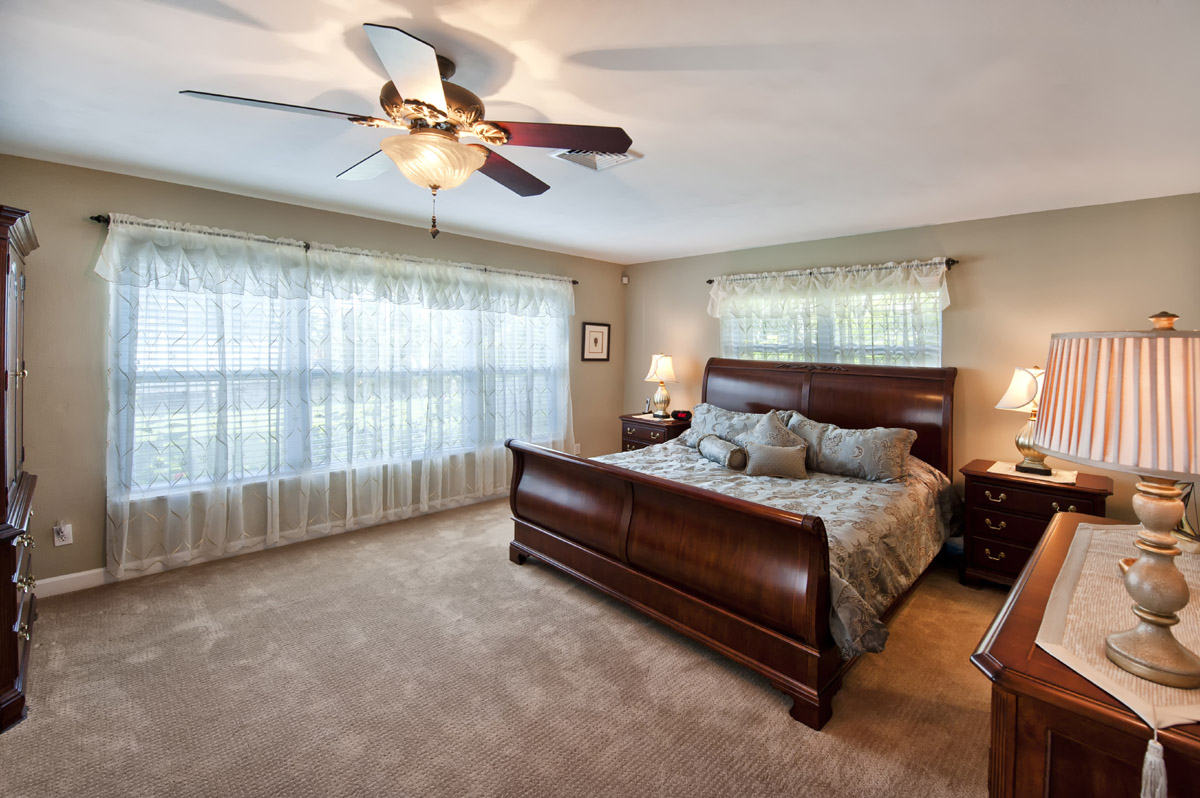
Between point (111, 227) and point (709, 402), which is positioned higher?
point (111, 227)

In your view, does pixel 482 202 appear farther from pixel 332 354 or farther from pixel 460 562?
pixel 460 562

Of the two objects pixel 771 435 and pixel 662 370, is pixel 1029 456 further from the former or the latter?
pixel 662 370

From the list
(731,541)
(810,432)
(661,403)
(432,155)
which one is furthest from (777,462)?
(432,155)

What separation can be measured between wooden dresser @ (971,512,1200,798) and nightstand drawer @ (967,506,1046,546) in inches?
97.3

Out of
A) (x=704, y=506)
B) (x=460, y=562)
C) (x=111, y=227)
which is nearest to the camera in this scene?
(x=704, y=506)

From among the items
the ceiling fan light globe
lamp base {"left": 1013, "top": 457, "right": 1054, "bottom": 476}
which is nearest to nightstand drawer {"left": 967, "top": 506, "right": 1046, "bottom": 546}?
lamp base {"left": 1013, "top": 457, "right": 1054, "bottom": 476}

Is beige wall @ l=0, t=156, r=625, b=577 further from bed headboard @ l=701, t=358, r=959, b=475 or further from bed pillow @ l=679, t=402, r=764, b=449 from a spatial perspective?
bed headboard @ l=701, t=358, r=959, b=475

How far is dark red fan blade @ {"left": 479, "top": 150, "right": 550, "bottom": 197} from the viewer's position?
206 centimetres

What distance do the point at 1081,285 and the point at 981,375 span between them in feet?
2.44

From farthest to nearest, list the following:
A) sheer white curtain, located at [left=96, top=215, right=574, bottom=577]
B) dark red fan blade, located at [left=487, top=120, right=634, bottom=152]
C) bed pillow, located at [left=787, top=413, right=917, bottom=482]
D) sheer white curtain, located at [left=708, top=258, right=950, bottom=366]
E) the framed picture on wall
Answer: the framed picture on wall
sheer white curtain, located at [left=708, top=258, right=950, bottom=366]
bed pillow, located at [left=787, top=413, right=917, bottom=482]
sheer white curtain, located at [left=96, top=215, right=574, bottom=577]
dark red fan blade, located at [left=487, top=120, right=634, bottom=152]

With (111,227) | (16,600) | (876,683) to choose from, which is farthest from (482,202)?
(876,683)

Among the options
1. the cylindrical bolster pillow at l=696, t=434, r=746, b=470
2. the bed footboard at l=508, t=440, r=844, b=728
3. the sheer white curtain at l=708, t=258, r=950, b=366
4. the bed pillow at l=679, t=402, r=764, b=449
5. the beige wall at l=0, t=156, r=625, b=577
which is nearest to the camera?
the bed footboard at l=508, t=440, r=844, b=728

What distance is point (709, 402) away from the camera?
497 cm

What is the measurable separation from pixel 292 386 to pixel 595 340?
9.66 feet
